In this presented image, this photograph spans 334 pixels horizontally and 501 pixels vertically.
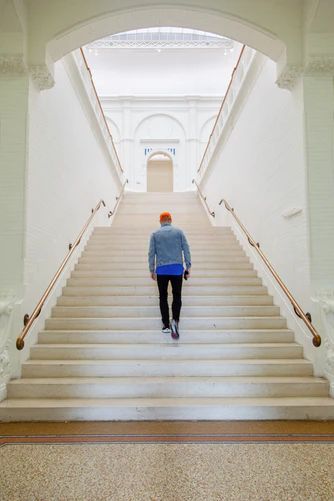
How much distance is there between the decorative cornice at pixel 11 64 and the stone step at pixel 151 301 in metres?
3.20

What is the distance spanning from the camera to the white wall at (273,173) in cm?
489

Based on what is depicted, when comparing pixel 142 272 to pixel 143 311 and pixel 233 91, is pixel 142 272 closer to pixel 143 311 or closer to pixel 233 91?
pixel 143 311

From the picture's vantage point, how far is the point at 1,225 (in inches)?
179

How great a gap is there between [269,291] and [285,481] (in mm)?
3740

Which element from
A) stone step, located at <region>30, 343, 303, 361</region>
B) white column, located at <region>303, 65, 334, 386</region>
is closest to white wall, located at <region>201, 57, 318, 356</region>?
white column, located at <region>303, 65, 334, 386</region>

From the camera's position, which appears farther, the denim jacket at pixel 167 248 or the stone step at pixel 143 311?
the stone step at pixel 143 311

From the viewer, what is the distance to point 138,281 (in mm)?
6449

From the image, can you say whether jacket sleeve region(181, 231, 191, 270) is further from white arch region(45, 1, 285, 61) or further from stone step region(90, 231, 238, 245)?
stone step region(90, 231, 238, 245)

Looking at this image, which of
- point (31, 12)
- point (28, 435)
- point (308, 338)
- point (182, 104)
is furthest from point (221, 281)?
point (182, 104)

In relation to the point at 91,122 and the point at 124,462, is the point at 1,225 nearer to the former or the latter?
the point at 124,462

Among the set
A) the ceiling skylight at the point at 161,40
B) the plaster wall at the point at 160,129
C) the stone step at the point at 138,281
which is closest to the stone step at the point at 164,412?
the stone step at the point at 138,281

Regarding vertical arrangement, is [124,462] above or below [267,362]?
below

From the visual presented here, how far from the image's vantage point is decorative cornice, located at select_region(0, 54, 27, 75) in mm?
4629

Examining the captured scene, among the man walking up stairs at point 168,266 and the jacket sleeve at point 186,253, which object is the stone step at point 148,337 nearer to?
the man walking up stairs at point 168,266
